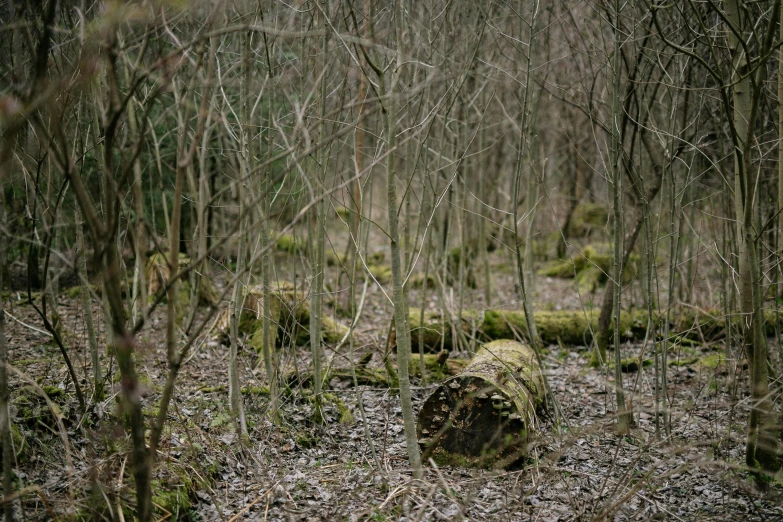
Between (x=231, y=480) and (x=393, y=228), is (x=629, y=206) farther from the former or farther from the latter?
(x=231, y=480)

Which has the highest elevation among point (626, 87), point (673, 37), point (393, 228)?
point (673, 37)

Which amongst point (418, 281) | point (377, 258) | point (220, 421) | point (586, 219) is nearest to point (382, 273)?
point (418, 281)

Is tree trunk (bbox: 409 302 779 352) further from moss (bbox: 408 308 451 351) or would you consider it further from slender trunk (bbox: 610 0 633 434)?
slender trunk (bbox: 610 0 633 434)

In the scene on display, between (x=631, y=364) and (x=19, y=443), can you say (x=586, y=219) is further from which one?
(x=19, y=443)

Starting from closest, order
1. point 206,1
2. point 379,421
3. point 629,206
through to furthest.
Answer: point 206,1, point 379,421, point 629,206

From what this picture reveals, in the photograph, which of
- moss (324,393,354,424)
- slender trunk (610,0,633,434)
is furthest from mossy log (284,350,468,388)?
slender trunk (610,0,633,434)

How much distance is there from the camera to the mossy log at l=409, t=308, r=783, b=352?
6.61 m

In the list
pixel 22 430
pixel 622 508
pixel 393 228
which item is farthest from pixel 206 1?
pixel 622 508

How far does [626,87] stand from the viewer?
512 cm

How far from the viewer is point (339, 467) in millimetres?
3904

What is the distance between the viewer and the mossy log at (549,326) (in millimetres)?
6605

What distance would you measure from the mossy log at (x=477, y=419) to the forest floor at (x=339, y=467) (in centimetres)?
12

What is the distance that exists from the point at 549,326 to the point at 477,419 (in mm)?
3628

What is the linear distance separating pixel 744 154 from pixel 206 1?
368 cm
